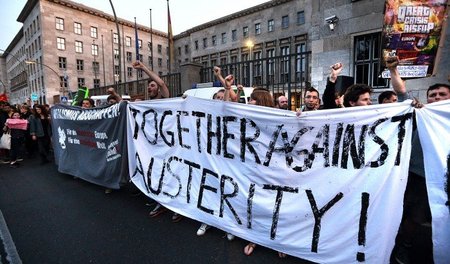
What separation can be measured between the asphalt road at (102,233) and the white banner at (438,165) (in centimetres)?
128

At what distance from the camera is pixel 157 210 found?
13.5 ft

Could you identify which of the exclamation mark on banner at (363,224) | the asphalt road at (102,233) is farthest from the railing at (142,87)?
the exclamation mark on banner at (363,224)

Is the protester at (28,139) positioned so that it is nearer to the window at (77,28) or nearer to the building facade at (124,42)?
the building facade at (124,42)

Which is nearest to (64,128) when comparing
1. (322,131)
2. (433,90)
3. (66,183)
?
(66,183)

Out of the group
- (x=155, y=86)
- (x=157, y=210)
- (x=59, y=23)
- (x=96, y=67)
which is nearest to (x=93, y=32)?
(x=59, y=23)

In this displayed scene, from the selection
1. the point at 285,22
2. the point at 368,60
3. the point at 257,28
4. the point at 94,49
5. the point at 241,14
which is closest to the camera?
the point at 368,60

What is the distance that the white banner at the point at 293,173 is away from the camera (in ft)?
7.64

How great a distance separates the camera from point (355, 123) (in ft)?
8.25

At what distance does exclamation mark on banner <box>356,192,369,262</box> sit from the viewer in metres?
2.36

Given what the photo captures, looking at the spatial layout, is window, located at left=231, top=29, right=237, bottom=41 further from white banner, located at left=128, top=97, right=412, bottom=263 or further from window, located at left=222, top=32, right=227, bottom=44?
white banner, located at left=128, top=97, right=412, bottom=263

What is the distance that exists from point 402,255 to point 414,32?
4662mm

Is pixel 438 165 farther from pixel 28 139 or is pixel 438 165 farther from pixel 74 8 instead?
pixel 74 8

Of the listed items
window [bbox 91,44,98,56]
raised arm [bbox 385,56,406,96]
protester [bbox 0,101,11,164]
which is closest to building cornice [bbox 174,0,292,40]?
window [bbox 91,44,98,56]

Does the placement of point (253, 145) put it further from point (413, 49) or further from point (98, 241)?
point (413, 49)
